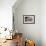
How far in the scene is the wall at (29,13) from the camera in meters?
5.64

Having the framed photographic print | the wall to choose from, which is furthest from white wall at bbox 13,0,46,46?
the framed photographic print

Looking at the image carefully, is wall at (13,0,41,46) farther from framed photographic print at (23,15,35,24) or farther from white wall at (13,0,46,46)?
framed photographic print at (23,15,35,24)

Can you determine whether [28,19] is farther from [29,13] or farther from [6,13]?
[6,13]

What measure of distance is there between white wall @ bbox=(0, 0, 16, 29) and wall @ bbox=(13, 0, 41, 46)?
3.57ft

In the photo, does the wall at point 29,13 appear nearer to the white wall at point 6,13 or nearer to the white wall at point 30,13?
the white wall at point 30,13

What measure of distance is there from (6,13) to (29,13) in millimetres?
1436

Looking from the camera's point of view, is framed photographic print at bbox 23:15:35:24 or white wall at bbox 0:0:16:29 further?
framed photographic print at bbox 23:15:35:24

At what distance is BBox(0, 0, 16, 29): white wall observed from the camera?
4.52 meters

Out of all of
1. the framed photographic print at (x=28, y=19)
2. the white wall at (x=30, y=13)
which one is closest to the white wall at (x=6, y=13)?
the white wall at (x=30, y=13)

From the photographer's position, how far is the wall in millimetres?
5641

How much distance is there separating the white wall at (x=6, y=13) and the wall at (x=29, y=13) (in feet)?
3.57

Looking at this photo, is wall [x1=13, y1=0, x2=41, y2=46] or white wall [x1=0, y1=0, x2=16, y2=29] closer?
white wall [x1=0, y1=0, x2=16, y2=29]

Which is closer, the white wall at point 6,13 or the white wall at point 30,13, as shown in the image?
the white wall at point 6,13

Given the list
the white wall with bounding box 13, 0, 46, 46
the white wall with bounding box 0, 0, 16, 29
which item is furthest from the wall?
the white wall with bounding box 0, 0, 16, 29
